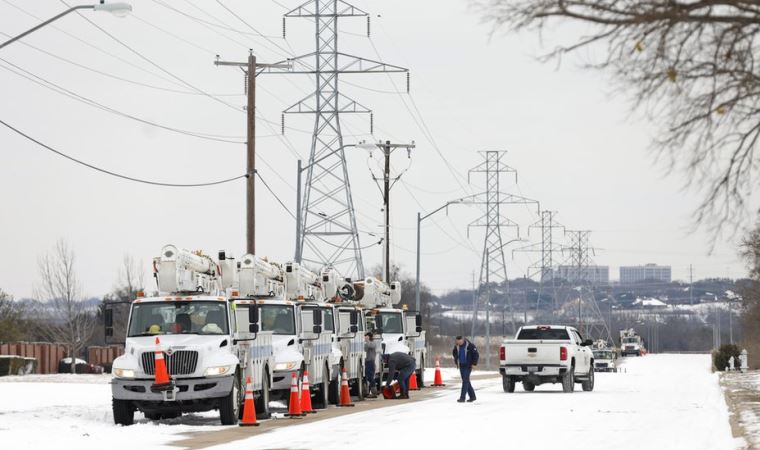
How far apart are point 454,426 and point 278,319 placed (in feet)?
25.6

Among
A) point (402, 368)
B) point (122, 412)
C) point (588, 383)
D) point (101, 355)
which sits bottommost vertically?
point (588, 383)

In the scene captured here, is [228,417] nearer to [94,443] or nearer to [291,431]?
[291,431]

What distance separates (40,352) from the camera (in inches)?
2857

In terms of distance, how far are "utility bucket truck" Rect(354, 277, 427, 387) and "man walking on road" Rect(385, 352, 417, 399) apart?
2.54 metres

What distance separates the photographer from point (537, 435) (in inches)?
925

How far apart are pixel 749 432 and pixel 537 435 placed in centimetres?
392

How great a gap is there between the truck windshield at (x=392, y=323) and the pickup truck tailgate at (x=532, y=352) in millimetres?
3908

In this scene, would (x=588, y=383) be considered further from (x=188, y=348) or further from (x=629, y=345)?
(x=629, y=345)

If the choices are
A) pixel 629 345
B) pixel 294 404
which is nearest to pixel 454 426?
pixel 294 404

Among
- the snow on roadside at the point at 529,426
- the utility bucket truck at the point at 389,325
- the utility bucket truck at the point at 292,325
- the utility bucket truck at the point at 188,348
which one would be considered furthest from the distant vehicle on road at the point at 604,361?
the utility bucket truck at the point at 188,348

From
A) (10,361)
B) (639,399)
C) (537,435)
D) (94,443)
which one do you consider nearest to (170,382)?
(94,443)

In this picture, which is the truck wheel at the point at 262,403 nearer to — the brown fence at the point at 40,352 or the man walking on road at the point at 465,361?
the man walking on road at the point at 465,361

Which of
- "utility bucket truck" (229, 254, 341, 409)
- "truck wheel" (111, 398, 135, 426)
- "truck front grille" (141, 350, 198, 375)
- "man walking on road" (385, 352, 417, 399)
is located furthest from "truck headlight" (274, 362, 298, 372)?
"man walking on road" (385, 352, 417, 399)

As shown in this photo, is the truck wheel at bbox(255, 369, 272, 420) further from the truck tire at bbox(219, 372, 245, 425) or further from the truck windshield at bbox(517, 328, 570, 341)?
the truck windshield at bbox(517, 328, 570, 341)
